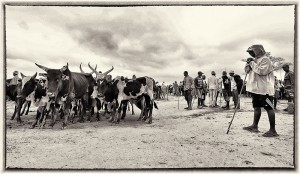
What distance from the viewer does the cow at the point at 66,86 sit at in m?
6.18

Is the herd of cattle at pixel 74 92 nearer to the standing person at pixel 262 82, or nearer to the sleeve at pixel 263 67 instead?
the standing person at pixel 262 82

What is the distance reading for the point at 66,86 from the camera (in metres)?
6.83

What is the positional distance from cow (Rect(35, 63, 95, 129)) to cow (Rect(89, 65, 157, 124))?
2.41 ft

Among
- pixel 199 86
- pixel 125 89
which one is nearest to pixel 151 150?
pixel 125 89

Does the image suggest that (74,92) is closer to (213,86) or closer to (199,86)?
(199,86)

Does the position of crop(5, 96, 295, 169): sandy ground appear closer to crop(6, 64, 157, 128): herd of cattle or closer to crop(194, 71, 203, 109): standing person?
crop(6, 64, 157, 128): herd of cattle

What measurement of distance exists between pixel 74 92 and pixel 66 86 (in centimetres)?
61

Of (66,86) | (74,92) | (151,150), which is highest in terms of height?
(66,86)

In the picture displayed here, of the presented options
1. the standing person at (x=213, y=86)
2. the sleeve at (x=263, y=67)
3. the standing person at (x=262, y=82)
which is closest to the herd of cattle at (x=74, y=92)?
the standing person at (x=262, y=82)

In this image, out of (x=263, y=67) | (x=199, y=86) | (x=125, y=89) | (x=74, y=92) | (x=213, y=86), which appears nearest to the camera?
(x=263, y=67)

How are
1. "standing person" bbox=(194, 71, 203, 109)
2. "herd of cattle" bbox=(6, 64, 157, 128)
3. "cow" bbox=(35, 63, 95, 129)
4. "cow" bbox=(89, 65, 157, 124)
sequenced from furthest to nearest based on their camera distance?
"standing person" bbox=(194, 71, 203, 109) < "cow" bbox=(89, 65, 157, 124) < "herd of cattle" bbox=(6, 64, 157, 128) < "cow" bbox=(35, 63, 95, 129)

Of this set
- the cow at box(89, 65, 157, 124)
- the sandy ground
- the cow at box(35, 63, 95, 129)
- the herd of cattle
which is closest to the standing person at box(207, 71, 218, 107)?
the herd of cattle

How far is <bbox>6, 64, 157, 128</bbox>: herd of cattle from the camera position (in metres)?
6.65

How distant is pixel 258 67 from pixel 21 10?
532cm
